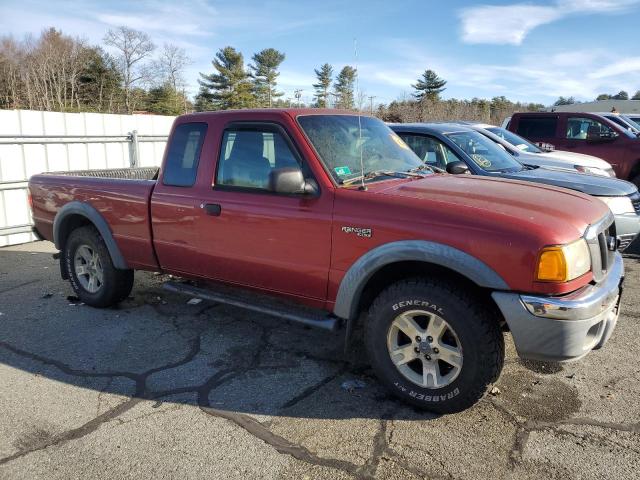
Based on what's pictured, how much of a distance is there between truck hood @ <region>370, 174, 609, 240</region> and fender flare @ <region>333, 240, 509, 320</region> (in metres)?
0.24

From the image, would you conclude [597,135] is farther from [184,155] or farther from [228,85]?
[228,85]

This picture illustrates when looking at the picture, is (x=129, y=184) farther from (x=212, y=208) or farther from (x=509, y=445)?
(x=509, y=445)

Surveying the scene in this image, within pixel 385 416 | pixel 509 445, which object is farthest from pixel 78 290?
pixel 509 445

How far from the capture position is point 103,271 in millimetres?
5141

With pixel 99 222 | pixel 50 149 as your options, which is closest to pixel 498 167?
pixel 99 222

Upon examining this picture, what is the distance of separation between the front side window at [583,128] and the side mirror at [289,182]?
9.84 meters

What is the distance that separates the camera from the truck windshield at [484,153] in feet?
21.3

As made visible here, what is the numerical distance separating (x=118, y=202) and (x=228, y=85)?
4897 cm

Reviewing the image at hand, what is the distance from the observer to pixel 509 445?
115 inches

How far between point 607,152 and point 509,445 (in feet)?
32.9

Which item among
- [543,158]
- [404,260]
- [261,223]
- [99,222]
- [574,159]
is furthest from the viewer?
[574,159]

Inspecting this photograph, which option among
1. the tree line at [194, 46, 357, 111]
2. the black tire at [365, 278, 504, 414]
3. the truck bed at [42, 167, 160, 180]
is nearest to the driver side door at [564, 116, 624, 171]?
the truck bed at [42, 167, 160, 180]

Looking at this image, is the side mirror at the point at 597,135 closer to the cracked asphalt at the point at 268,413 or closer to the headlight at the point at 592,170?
the headlight at the point at 592,170

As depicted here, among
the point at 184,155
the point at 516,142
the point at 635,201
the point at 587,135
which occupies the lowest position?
the point at 635,201
